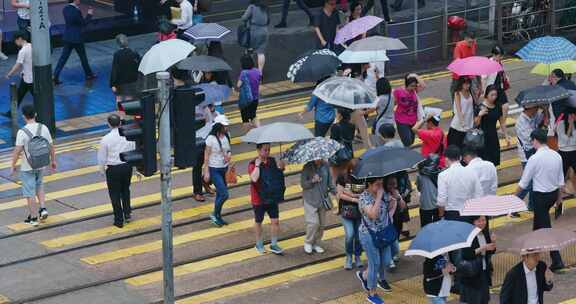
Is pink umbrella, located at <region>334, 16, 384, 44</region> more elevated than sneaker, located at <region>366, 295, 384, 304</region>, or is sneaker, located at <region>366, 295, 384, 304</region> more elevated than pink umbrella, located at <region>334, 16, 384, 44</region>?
pink umbrella, located at <region>334, 16, 384, 44</region>

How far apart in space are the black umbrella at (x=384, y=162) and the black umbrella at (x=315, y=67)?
4472 mm

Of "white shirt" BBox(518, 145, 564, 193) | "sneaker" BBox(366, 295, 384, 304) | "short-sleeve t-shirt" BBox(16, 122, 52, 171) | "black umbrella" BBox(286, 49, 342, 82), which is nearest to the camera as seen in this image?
"sneaker" BBox(366, 295, 384, 304)

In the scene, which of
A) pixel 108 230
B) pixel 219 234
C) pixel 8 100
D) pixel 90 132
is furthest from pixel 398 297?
pixel 8 100

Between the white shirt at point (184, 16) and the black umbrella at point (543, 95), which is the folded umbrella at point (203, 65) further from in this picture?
the white shirt at point (184, 16)

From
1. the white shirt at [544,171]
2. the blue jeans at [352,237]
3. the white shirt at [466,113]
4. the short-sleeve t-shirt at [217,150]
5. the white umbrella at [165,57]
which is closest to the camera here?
the white shirt at [544,171]

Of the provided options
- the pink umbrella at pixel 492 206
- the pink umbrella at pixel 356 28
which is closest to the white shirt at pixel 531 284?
the pink umbrella at pixel 492 206

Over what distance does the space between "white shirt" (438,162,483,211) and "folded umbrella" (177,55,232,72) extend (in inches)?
207

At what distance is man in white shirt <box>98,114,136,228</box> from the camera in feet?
56.7

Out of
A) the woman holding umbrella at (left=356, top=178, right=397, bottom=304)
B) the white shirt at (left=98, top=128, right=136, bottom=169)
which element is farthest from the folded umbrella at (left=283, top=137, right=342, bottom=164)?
the white shirt at (left=98, top=128, right=136, bottom=169)

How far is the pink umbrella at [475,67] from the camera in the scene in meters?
18.5

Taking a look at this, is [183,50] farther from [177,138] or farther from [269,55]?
[269,55]

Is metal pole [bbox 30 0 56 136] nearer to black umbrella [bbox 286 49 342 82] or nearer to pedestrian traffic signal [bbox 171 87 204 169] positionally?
black umbrella [bbox 286 49 342 82]

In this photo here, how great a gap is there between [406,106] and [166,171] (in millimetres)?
6515

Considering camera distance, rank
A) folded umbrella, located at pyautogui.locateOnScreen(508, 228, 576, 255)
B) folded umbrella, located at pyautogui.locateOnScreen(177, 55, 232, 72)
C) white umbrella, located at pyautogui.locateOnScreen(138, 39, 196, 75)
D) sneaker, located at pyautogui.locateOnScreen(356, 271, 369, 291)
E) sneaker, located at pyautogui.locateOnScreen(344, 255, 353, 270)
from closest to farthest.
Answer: folded umbrella, located at pyautogui.locateOnScreen(508, 228, 576, 255) < sneaker, located at pyautogui.locateOnScreen(356, 271, 369, 291) < sneaker, located at pyautogui.locateOnScreen(344, 255, 353, 270) < white umbrella, located at pyautogui.locateOnScreen(138, 39, 196, 75) < folded umbrella, located at pyautogui.locateOnScreen(177, 55, 232, 72)
